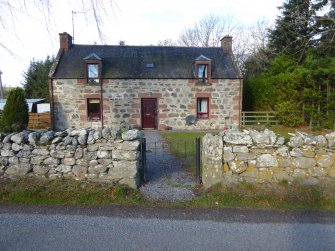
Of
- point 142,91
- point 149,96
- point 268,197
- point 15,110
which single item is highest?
point 142,91

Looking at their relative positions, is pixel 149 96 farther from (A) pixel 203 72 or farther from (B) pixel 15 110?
(B) pixel 15 110

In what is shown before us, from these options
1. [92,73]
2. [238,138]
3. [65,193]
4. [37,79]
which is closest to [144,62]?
[92,73]

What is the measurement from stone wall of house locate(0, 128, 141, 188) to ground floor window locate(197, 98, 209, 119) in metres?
13.7

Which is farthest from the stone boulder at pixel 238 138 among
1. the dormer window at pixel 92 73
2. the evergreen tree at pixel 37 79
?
the evergreen tree at pixel 37 79

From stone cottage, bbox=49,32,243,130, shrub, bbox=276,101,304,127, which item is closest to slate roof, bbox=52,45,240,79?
stone cottage, bbox=49,32,243,130

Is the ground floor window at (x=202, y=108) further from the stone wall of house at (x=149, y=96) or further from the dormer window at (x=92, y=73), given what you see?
the dormer window at (x=92, y=73)

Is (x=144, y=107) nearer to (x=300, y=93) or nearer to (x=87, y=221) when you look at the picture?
(x=300, y=93)

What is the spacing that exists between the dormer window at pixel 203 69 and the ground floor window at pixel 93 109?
768 cm

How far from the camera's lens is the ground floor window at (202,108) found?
1847cm

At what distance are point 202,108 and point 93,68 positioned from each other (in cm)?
862

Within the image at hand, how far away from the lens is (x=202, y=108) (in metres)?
18.6

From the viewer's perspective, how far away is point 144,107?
18109mm

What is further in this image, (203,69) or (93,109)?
(203,69)

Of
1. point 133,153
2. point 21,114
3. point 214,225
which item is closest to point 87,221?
point 133,153
